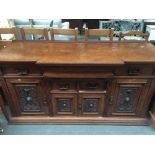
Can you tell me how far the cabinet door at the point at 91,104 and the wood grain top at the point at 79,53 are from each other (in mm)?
357

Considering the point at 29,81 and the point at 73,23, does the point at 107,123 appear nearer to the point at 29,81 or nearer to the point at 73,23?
the point at 29,81

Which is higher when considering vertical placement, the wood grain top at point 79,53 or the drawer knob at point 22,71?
the wood grain top at point 79,53

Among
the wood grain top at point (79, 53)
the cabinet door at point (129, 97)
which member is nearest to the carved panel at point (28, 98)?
the wood grain top at point (79, 53)

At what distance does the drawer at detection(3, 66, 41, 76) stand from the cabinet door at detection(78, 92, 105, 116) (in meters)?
0.47

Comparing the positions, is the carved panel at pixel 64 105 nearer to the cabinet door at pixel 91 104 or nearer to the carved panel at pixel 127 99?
the cabinet door at pixel 91 104

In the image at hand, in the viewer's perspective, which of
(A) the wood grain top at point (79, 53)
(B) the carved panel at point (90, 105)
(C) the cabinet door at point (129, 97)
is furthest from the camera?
(B) the carved panel at point (90, 105)

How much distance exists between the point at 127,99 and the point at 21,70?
1.01 meters

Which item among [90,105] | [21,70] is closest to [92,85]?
[90,105]

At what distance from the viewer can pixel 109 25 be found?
399 centimetres

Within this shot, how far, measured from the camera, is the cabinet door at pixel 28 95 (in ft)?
4.62

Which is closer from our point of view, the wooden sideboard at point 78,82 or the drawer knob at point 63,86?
the wooden sideboard at point 78,82

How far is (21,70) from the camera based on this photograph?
1337 millimetres

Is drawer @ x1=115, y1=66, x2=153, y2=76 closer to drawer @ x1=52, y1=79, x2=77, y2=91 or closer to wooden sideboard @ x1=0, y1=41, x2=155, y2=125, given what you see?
wooden sideboard @ x1=0, y1=41, x2=155, y2=125

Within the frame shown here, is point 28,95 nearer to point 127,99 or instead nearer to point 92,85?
point 92,85
